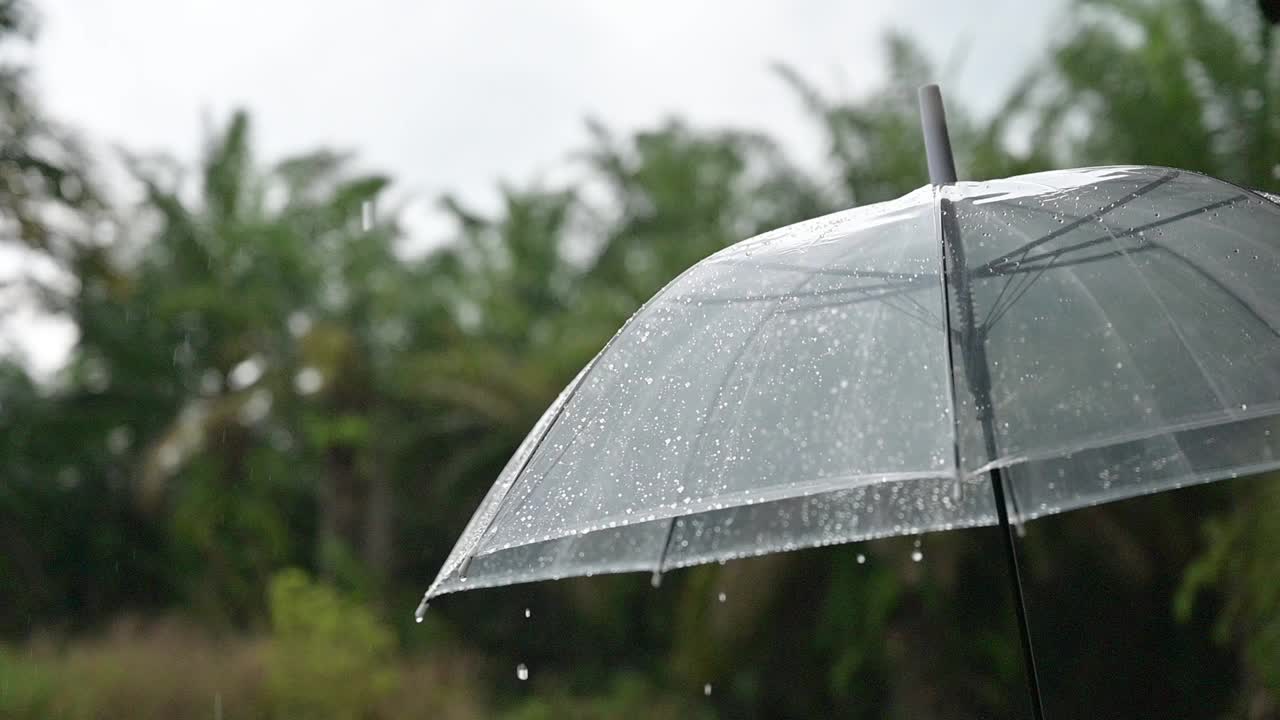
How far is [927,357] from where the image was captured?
1.45 metres

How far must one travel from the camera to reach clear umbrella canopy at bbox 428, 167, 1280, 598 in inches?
56.1

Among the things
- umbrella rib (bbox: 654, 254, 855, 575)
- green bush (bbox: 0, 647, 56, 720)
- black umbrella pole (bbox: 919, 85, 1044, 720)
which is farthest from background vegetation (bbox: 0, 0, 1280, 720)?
umbrella rib (bbox: 654, 254, 855, 575)

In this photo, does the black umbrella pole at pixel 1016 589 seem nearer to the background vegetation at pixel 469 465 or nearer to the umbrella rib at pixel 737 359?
the umbrella rib at pixel 737 359

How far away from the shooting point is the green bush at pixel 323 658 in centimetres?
637

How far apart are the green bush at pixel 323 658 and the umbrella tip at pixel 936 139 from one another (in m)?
5.52

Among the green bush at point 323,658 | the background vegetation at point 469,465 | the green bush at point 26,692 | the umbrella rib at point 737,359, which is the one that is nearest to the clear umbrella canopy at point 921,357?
the umbrella rib at point 737,359

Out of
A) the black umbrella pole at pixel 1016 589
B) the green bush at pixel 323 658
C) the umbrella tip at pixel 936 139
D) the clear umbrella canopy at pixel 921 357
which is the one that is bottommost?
the green bush at pixel 323 658

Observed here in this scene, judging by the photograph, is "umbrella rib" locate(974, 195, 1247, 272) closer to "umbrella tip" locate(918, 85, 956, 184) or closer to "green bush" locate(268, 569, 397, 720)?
"umbrella tip" locate(918, 85, 956, 184)

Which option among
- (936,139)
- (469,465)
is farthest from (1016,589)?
(469,465)

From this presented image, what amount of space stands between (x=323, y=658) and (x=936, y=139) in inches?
220

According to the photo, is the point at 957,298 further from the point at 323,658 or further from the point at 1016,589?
the point at 323,658

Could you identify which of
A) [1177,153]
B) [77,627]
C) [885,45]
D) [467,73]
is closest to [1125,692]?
[1177,153]

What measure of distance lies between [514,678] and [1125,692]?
397cm

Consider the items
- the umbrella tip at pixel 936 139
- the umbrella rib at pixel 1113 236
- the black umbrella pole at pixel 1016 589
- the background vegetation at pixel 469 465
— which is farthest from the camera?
the background vegetation at pixel 469 465
